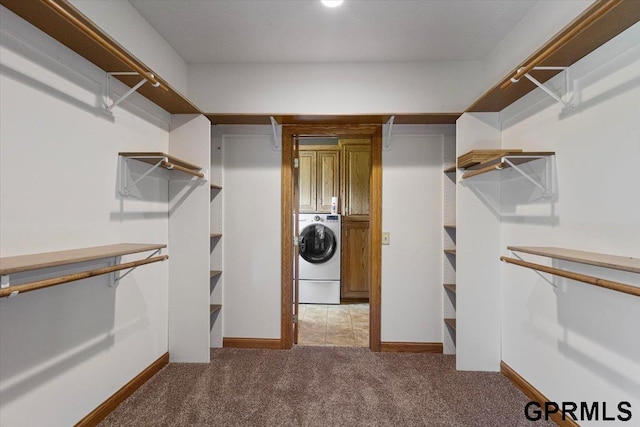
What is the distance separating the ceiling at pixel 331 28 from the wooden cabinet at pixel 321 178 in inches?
73.4

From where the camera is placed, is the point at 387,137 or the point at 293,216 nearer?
the point at 387,137

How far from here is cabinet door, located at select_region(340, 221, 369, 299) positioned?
4465 mm

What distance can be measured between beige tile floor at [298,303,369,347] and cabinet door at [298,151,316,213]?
1.35 m

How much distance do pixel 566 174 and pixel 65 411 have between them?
278 centimetres

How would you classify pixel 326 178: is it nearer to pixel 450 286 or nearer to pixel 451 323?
pixel 450 286

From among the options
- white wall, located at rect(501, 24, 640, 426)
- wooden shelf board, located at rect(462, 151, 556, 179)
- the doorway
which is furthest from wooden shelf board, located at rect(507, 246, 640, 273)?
the doorway

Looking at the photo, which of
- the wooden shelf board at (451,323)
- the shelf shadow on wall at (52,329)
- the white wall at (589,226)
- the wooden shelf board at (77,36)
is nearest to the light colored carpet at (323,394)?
the wooden shelf board at (451,323)

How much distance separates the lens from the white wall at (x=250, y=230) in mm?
2903

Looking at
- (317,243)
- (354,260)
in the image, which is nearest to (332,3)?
(317,243)

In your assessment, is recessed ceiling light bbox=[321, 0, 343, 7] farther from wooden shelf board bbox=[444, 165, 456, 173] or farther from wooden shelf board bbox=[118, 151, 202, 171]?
wooden shelf board bbox=[444, 165, 456, 173]

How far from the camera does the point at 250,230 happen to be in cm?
292

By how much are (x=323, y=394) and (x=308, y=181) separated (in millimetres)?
2916

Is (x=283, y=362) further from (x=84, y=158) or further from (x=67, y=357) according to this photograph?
(x=84, y=158)

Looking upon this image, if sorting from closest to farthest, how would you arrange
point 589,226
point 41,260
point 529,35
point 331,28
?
point 41,260, point 589,226, point 529,35, point 331,28
